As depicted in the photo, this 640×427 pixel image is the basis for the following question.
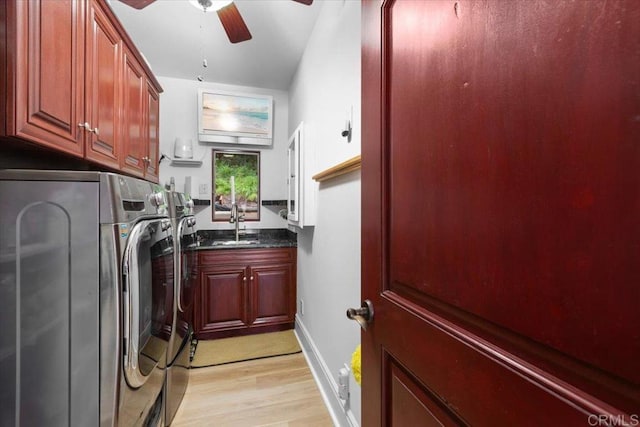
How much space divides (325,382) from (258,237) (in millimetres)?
1787

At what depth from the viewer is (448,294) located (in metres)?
0.55

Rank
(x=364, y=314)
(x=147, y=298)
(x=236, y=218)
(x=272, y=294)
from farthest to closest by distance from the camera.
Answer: (x=236, y=218) → (x=272, y=294) → (x=147, y=298) → (x=364, y=314)

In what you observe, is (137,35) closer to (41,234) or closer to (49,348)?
(41,234)

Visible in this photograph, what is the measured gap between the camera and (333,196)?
5.48 ft

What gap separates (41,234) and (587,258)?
1.36 m

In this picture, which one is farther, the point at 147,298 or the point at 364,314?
the point at 147,298

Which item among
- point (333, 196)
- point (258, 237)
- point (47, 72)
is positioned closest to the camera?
point (47, 72)

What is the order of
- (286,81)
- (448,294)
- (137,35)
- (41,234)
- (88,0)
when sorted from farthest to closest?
(286,81) < (137,35) < (88,0) < (41,234) < (448,294)

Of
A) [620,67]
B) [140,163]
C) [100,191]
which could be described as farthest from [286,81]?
[620,67]

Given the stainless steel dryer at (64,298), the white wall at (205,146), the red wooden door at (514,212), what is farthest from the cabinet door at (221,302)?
the red wooden door at (514,212)

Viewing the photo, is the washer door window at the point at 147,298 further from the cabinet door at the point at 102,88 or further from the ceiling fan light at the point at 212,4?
the ceiling fan light at the point at 212,4

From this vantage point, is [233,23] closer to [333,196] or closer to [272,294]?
[333,196]

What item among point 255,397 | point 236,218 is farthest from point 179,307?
point 236,218

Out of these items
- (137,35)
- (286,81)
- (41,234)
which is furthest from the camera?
(286,81)
